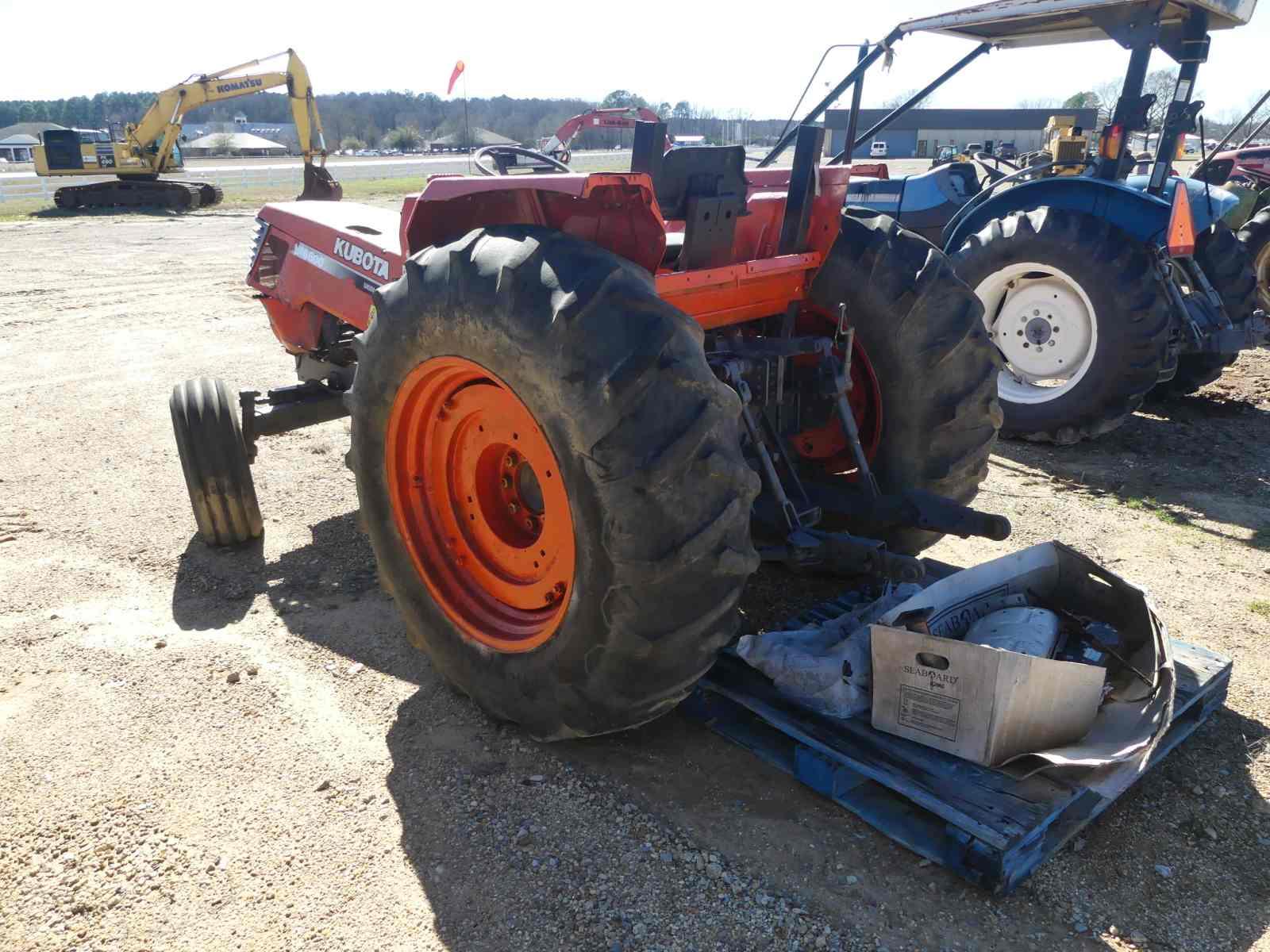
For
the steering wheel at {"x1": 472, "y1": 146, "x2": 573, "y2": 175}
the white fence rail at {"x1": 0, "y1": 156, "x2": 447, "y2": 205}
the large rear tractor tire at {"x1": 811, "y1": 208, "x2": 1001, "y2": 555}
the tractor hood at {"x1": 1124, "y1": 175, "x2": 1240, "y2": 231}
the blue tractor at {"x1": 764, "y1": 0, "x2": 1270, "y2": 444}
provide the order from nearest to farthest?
the large rear tractor tire at {"x1": 811, "y1": 208, "x2": 1001, "y2": 555} < the steering wheel at {"x1": 472, "y1": 146, "x2": 573, "y2": 175} < the blue tractor at {"x1": 764, "y1": 0, "x2": 1270, "y2": 444} < the tractor hood at {"x1": 1124, "y1": 175, "x2": 1240, "y2": 231} < the white fence rail at {"x1": 0, "y1": 156, "x2": 447, "y2": 205}

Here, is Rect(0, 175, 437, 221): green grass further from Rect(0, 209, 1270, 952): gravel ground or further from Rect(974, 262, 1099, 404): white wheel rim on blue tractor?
Rect(0, 209, 1270, 952): gravel ground

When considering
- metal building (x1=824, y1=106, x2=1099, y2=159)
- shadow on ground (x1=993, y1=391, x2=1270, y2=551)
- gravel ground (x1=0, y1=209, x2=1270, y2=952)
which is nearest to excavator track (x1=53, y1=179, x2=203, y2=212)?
gravel ground (x1=0, y1=209, x2=1270, y2=952)

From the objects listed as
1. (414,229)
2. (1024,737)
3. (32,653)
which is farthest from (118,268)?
(1024,737)

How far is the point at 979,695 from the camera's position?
8.16 feet

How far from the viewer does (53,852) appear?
102 inches

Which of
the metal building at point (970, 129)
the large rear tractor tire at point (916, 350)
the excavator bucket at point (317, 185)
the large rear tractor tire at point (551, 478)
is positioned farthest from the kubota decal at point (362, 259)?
the metal building at point (970, 129)

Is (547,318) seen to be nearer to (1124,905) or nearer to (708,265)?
(708,265)

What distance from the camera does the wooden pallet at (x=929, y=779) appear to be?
2.35m

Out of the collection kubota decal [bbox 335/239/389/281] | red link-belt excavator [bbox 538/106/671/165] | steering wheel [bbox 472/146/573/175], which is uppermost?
red link-belt excavator [bbox 538/106/671/165]

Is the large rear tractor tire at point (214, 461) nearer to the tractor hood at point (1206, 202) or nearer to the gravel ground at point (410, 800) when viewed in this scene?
the gravel ground at point (410, 800)

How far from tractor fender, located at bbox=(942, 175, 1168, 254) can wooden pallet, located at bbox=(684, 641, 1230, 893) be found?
12.1 feet

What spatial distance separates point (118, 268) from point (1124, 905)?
14.1 m

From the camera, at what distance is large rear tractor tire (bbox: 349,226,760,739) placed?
231 cm

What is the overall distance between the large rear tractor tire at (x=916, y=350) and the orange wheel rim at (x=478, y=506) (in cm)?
122
